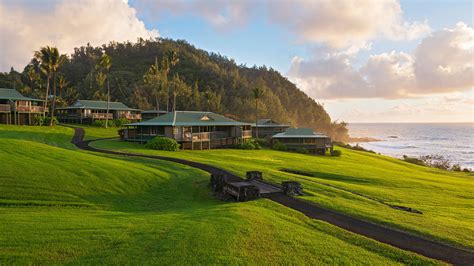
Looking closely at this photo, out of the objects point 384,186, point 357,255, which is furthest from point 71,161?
point 384,186

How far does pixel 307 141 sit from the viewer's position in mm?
56156

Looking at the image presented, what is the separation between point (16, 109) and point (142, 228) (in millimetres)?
54643

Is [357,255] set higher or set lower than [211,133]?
lower

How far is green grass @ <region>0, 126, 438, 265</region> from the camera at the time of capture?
9.49 meters

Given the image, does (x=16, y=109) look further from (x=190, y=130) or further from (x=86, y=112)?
(x=190, y=130)

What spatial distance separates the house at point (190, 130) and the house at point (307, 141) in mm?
9678

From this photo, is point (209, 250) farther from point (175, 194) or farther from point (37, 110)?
point (37, 110)

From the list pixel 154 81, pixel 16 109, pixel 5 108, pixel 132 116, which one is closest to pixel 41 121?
pixel 16 109

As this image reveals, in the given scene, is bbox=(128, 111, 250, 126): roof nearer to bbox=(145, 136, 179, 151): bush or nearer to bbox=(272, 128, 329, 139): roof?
bbox=(145, 136, 179, 151): bush

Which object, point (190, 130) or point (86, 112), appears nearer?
point (190, 130)

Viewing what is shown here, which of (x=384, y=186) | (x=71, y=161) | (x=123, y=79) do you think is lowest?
(x=384, y=186)

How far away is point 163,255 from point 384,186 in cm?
2199

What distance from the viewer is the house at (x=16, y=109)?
176ft

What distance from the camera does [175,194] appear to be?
1948cm
